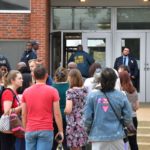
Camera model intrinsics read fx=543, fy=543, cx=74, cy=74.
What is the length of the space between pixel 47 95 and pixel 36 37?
8939 millimetres

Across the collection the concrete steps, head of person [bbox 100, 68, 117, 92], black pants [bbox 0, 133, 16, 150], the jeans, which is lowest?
the concrete steps

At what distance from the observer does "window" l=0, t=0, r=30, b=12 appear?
682 inches

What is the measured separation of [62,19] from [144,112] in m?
5.00

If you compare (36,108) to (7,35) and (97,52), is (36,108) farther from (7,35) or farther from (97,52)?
(97,52)

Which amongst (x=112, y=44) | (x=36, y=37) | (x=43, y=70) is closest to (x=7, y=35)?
(x=36, y=37)

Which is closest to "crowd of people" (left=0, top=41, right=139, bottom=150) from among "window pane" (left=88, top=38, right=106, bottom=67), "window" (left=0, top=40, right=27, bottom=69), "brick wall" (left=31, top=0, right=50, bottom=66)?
"brick wall" (left=31, top=0, right=50, bottom=66)

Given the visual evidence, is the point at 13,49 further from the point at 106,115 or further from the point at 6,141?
the point at 106,115

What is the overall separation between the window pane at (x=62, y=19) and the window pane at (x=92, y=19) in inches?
9.7

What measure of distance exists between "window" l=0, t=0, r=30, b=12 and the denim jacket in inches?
415

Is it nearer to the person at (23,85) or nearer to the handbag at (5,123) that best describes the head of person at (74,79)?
the person at (23,85)

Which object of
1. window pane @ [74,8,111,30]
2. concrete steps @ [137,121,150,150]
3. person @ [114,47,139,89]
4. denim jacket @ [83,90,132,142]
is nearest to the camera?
denim jacket @ [83,90,132,142]

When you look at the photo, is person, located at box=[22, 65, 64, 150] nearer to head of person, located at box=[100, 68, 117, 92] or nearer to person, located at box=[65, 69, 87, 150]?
person, located at box=[65, 69, 87, 150]

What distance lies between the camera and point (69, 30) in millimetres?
19078

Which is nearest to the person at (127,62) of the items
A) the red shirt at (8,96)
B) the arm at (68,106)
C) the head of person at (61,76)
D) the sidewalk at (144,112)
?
the sidewalk at (144,112)
